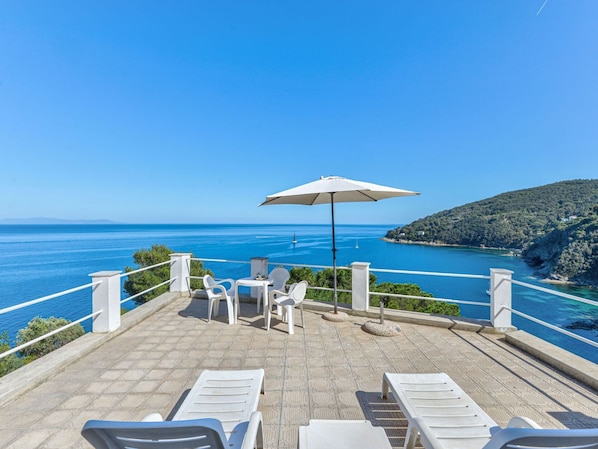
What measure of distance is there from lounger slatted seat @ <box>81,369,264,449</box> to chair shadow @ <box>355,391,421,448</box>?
889mm

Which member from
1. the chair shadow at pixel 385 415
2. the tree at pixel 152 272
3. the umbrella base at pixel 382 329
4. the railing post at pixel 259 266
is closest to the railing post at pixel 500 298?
the umbrella base at pixel 382 329

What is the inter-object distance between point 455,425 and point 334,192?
2.99 meters

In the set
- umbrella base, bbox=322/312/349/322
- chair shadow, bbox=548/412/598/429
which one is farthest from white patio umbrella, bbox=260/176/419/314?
chair shadow, bbox=548/412/598/429

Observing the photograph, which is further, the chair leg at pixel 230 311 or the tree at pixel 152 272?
the tree at pixel 152 272

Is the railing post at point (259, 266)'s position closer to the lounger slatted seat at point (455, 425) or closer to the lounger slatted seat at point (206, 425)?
the lounger slatted seat at point (206, 425)

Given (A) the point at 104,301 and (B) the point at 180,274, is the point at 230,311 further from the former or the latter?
(B) the point at 180,274

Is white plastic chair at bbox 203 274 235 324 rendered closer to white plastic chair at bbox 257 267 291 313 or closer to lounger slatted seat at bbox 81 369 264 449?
white plastic chair at bbox 257 267 291 313

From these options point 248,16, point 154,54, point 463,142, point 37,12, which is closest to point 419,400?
point 248,16

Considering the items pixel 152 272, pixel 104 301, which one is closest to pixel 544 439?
pixel 104 301

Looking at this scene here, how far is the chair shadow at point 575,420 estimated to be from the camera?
2.02 meters

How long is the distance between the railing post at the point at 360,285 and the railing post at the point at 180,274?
3454mm

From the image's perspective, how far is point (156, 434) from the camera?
1047mm

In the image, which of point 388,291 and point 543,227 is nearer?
point 388,291

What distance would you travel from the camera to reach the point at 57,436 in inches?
75.4
